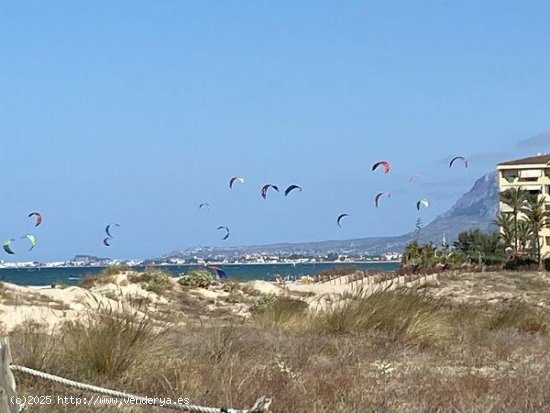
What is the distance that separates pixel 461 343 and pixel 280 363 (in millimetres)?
4122

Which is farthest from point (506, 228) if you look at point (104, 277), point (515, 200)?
point (104, 277)

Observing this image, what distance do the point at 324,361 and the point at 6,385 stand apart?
18.4 ft

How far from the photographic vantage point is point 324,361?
1093 centimetres

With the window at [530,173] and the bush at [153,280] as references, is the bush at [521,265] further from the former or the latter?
the window at [530,173]

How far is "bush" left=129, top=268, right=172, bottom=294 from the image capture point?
29.9m

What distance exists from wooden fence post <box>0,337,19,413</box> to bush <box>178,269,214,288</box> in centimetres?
2602

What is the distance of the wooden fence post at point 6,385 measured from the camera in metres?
5.72

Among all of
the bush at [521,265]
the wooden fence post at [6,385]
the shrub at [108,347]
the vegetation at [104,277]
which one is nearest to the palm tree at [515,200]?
the bush at [521,265]

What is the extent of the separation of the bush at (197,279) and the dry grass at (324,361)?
1770 centimetres

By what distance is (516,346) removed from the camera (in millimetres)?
13312

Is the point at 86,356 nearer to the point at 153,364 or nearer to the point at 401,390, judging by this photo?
the point at 153,364

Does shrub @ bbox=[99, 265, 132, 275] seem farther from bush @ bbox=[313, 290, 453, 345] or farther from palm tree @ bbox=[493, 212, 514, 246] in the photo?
palm tree @ bbox=[493, 212, 514, 246]

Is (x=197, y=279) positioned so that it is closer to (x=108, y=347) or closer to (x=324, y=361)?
(x=324, y=361)

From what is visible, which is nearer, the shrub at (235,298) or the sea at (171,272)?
the shrub at (235,298)
